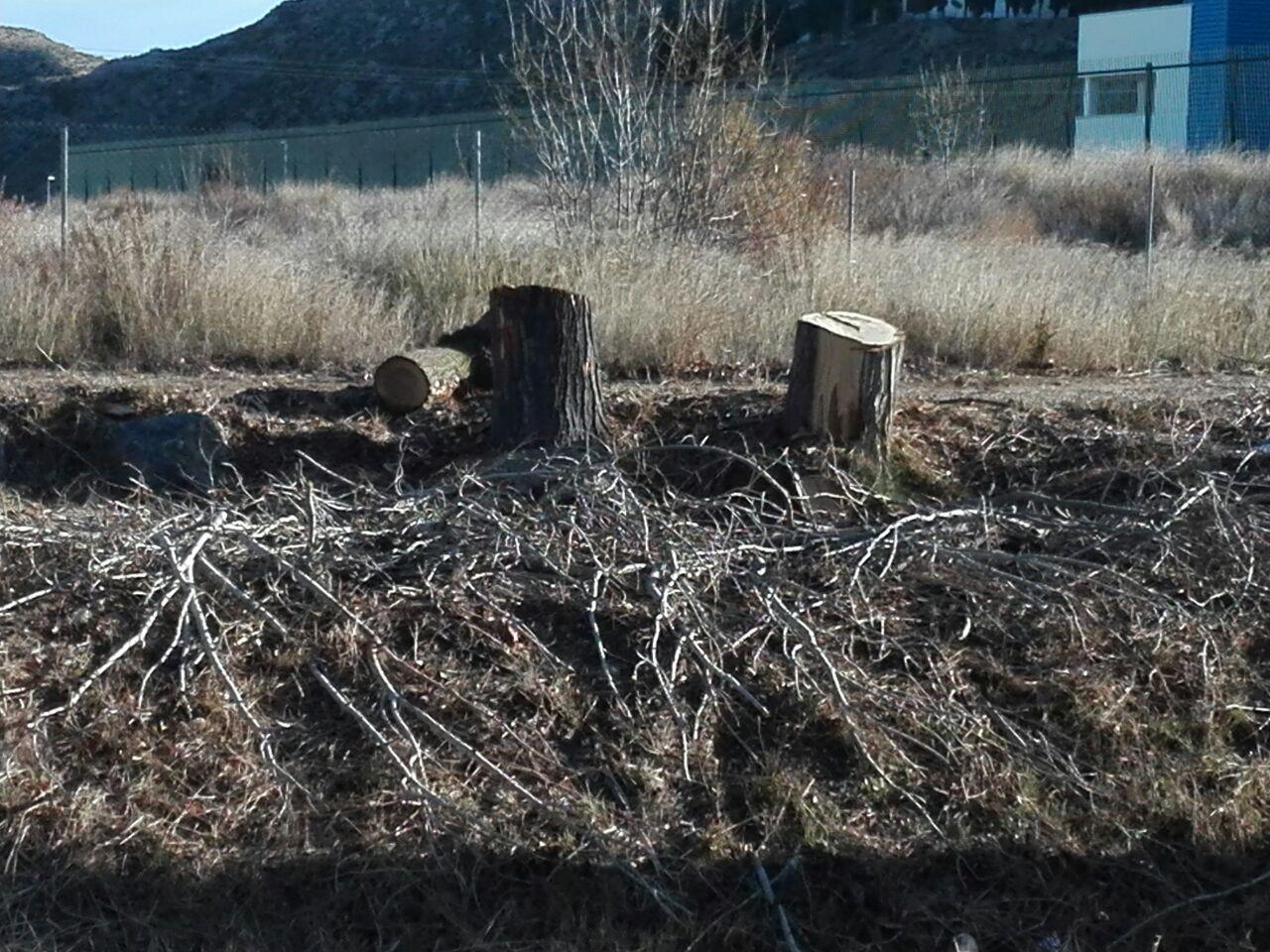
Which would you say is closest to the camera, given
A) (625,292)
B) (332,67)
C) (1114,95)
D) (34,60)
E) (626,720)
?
(626,720)

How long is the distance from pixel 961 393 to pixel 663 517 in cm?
326

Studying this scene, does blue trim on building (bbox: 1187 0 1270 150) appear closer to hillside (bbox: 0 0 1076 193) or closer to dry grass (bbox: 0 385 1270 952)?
hillside (bbox: 0 0 1076 193)

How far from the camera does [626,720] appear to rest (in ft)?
16.9

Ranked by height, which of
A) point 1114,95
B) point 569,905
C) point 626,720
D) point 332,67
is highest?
point 332,67

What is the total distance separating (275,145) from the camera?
44.2 meters

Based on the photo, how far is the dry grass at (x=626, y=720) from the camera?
463 cm

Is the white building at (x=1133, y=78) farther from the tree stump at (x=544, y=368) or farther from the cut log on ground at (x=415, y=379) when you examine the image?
the tree stump at (x=544, y=368)

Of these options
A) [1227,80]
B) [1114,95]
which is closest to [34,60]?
[1114,95]

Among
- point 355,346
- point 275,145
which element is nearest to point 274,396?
point 355,346

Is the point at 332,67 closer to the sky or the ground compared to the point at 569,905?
closer to the sky

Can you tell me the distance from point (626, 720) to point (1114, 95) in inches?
1244

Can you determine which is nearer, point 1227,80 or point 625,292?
point 625,292

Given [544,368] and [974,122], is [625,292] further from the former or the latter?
[974,122]

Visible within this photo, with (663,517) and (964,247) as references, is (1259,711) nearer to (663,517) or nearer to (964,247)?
(663,517)
